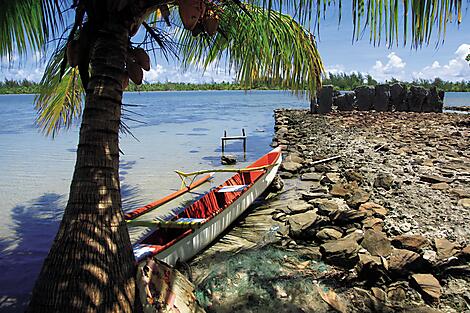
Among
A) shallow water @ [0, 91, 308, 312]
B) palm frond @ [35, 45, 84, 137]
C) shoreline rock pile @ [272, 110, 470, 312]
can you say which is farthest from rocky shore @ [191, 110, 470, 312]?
palm frond @ [35, 45, 84, 137]

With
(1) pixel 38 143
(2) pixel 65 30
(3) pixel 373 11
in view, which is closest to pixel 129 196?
(2) pixel 65 30

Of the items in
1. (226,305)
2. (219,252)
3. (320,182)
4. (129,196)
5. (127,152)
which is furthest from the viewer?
(127,152)

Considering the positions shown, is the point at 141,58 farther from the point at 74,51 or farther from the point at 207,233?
the point at 207,233

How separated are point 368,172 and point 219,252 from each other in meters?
4.09

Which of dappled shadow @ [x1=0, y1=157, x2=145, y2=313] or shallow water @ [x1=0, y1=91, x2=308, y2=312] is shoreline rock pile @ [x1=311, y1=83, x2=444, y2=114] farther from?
dappled shadow @ [x1=0, y1=157, x2=145, y2=313]

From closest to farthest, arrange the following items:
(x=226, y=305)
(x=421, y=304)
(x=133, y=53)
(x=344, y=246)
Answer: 1. (x=133, y=53)
2. (x=421, y=304)
3. (x=226, y=305)
4. (x=344, y=246)

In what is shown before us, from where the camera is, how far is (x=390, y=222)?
4426 millimetres

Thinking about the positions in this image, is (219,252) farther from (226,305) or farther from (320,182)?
(320,182)

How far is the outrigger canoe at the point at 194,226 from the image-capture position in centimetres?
356

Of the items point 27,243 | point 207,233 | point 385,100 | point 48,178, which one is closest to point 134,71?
point 207,233

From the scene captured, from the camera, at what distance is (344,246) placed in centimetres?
374

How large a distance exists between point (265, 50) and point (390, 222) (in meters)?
2.53

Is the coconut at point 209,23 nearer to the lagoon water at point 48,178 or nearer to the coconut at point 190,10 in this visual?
the coconut at point 190,10

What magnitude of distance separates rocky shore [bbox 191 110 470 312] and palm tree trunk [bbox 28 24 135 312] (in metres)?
1.31
